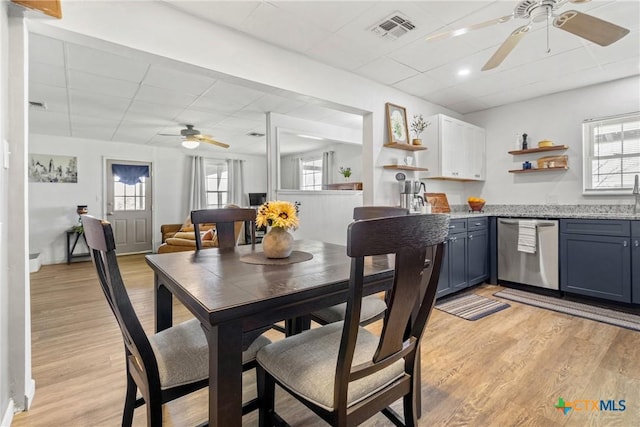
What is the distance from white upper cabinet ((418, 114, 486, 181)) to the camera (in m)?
3.96

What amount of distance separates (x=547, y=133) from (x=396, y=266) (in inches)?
169

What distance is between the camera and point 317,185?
25.1ft

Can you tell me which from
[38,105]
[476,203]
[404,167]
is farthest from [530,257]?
[38,105]

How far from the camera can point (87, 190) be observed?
6242mm

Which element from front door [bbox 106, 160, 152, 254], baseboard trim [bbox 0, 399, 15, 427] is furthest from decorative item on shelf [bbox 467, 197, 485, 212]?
front door [bbox 106, 160, 152, 254]

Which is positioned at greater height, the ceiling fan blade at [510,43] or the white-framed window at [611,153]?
the ceiling fan blade at [510,43]

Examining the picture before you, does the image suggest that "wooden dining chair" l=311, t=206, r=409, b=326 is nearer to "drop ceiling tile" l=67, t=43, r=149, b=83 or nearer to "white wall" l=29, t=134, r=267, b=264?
"drop ceiling tile" l=67, t=43, r=149, b=83

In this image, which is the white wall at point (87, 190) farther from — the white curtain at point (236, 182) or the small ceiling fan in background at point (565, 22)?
the small ceiling fan in background at point (565, 22)

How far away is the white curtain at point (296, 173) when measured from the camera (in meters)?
7.99

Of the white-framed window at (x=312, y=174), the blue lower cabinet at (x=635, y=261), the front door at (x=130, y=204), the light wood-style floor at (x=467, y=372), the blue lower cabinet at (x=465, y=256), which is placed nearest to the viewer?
the light wood-style floor at (x=467, y=372)

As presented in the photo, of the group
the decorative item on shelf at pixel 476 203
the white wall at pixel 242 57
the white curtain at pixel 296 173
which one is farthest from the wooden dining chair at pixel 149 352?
the white curtain at pixel 296 173

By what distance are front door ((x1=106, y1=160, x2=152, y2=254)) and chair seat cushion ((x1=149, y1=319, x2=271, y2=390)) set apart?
247 inches

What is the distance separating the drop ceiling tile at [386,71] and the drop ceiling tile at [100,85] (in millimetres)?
2569

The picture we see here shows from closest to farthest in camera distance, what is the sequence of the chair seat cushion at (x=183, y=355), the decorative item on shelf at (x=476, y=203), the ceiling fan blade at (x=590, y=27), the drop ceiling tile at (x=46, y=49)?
1. the chair seat cushion at (x=183, y=355)
2. the ceiling fan blade at (x=590, y=27)
3. the drop ceiling tile at (x=46, y=49)
4. the decorative item on shelf at (x=476, y=203)
